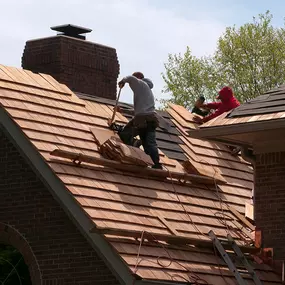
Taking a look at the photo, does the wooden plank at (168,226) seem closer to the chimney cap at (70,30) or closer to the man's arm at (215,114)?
the man's arm at (215,114)

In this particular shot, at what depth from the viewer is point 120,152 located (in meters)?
20.9

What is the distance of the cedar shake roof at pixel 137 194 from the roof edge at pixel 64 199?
39mm

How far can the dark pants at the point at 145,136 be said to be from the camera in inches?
853

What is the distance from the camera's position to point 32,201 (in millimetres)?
19922

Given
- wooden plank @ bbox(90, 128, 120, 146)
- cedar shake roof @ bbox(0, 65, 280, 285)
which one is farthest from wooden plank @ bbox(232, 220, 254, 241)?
wooden plank @ bbox(90, 128, 120, 146)

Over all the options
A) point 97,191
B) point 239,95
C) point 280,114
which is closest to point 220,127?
point 280,114

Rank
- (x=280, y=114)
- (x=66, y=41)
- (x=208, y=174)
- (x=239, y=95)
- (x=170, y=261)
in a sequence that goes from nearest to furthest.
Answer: (x=170, y=261) < (x=280, y=114) < (x=208, y=174) < (x=66, y=41) < (x=239, y=95)

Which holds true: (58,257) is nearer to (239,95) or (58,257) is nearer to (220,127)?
(220,127)

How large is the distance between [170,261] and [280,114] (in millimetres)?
3067

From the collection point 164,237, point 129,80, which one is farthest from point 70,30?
point 164,237

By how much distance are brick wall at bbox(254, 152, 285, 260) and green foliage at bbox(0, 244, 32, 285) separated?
3938 millimetres

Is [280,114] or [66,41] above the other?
[66,41]

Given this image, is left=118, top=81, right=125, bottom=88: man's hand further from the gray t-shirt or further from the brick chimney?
the brick chimney

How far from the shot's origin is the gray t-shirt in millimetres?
21891
